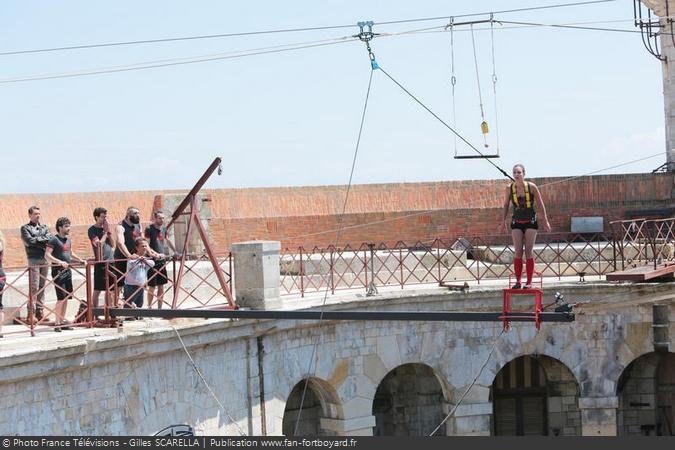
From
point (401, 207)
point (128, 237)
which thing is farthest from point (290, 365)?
point (401, 207)

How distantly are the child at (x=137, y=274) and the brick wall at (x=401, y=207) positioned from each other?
8.62 m

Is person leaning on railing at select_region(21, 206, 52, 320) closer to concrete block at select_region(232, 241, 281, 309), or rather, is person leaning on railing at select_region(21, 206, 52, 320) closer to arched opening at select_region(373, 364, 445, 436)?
concrete block at select_region(232, 241, 281, 309)

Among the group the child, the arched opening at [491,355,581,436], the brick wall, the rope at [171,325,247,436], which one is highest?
the brick wall

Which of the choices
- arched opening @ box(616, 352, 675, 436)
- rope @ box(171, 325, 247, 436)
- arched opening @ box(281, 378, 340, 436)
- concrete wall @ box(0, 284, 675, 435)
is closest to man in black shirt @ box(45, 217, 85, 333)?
concrete wall @ box(0, 284, 675, 435)

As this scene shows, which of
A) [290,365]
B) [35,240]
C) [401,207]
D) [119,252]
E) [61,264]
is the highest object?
[401,207]

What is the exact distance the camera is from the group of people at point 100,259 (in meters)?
14.8

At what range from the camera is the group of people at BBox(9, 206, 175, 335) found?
1478 centimetres

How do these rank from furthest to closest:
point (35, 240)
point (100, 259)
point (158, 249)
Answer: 1. point (158, 249)
2. point (100, 259)
3. point (35, 240)

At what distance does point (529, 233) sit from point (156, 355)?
4806mm

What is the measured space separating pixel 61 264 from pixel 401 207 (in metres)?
12.7

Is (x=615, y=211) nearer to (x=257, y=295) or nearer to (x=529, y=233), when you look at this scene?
(x=257, y=295)

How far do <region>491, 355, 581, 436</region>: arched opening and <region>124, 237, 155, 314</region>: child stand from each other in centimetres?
938

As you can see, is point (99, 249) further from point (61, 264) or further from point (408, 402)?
point (408, 402)

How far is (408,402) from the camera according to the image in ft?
73.1
